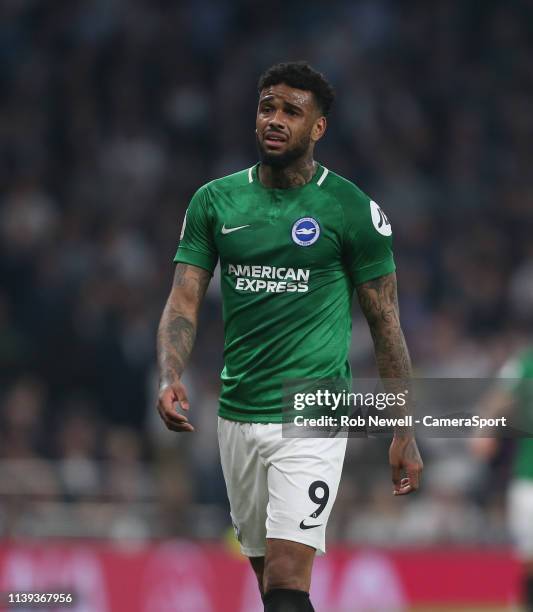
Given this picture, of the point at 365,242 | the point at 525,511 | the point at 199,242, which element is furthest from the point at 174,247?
the point at 365,242

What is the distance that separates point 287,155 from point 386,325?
0.74m

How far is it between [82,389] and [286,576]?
6982mm

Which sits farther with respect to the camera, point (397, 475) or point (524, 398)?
point (524, 398)

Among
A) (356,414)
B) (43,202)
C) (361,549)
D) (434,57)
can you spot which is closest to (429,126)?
(434,57)

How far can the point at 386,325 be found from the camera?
5.39 meters

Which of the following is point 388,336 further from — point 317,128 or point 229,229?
point 317,128

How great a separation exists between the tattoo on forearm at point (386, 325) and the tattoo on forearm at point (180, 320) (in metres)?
0.65

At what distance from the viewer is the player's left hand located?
209 inches

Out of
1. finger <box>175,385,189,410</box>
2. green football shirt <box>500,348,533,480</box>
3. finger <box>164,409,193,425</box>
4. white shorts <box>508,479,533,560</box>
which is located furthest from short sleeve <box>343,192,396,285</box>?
white shorts <box>508,479,533,560</box>

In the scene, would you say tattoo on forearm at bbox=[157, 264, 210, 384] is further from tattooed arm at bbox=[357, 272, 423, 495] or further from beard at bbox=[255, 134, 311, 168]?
tattooed arm at bbox=[357, 272, 423, 495]

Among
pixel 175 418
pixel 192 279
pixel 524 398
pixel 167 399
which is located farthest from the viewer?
pixel 524 398

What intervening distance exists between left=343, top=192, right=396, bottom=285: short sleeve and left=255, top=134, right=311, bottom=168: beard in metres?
0.27

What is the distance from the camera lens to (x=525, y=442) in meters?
8.59

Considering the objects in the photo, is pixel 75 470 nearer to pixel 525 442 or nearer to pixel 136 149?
pixel 525 442
